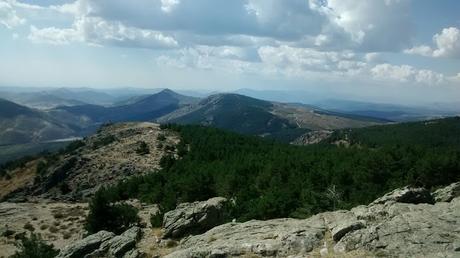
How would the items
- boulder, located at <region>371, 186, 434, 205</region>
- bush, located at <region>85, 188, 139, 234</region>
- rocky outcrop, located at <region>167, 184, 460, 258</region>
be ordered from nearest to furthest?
rocky outcrop, located at <region>167, 184, 460, 258</region> → boulder, located at <region>371, 186, 434, 205</region> → bush, located at <region>85, 188, 139, 234</region>

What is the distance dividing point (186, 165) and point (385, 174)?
51126 mm

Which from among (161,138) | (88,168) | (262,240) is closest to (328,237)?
(262,240)

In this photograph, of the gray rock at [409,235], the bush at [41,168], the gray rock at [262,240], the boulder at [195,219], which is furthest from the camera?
the bush at [41,168]

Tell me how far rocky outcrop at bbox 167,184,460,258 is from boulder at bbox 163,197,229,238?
4870 millimetres

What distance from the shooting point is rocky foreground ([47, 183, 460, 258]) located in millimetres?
26938

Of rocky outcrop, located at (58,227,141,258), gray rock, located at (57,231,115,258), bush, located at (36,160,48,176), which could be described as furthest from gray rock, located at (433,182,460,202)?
bush, located at (36,160,48,176)

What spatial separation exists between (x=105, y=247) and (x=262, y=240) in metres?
15.1

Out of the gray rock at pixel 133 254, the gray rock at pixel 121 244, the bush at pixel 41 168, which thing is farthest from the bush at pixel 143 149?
the gray rock at pixel 133 254

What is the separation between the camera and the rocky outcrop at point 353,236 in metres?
26.6

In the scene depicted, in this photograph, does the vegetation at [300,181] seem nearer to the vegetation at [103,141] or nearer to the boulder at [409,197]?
the boulder at [409,197]

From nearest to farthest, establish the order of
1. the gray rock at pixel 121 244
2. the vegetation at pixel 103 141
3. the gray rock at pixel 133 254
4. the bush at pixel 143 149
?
the gray rock at pixel 133 254, the gray rock at pixel 121 244, the bush at pixel 143 149, the vegetation at pixel 103 141

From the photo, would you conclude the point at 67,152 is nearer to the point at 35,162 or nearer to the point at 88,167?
the point at 35,162

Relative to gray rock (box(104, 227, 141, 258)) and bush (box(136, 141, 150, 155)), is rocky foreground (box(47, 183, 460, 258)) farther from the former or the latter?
bush (box(136, 141, 150, 155))

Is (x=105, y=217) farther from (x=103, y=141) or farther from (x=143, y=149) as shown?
(x=103, y=141)
